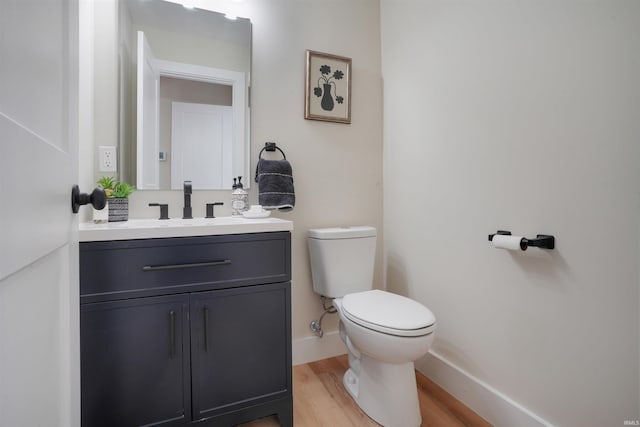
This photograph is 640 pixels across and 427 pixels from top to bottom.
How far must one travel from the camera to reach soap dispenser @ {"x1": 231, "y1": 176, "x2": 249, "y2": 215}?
1.60m

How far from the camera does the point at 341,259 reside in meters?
1.68

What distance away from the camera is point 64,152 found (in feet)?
2.03

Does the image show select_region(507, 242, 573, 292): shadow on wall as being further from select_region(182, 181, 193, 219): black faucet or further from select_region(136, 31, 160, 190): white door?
select_region(136, 31, 160, 190): white door

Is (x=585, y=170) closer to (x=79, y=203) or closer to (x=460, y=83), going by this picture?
(x=460, y=83)

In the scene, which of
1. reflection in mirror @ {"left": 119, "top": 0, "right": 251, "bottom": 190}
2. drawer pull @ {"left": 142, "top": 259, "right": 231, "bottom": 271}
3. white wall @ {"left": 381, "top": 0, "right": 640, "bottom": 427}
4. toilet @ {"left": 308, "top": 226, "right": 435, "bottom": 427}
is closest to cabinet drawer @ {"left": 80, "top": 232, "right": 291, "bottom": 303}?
drawer pull @ {"left": 142, "top": 259, "right": 231, "bottom": 271}

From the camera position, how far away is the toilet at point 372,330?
1201 millimetres

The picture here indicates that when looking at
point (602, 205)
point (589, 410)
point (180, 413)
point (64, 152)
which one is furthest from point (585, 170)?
point (180, 413)

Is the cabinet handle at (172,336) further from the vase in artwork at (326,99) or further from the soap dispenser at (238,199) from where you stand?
the vase in artwork at (326,99)

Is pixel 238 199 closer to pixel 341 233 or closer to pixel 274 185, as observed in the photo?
pixel 274 185

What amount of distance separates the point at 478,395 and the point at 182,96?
200 cm

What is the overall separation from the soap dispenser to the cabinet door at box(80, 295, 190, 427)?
602mm

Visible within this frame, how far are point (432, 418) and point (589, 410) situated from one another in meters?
0.58

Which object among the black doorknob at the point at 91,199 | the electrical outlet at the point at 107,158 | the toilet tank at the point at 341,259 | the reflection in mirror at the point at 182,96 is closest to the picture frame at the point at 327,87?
the reflection in mirror at the point at 182,96

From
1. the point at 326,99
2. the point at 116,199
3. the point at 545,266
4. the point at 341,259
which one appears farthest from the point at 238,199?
the point at 545,266
